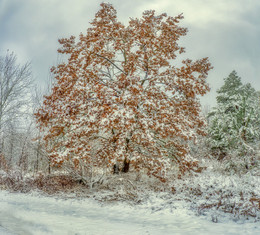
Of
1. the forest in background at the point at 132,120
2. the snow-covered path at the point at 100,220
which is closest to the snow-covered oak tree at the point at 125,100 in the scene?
the forest in background at the point at 132,120

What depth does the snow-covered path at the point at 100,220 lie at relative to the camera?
464 centimetres

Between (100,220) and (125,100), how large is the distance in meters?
3.49

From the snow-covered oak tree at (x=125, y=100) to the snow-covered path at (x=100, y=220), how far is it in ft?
4.90

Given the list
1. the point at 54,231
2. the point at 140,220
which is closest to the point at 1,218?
the point at 54,231

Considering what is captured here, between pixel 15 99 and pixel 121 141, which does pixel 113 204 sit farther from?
pixel 15 99

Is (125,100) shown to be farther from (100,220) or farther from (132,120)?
(100,220)

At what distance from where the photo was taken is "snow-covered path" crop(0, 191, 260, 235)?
4645mm

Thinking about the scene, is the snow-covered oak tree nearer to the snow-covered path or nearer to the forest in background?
the forest in background

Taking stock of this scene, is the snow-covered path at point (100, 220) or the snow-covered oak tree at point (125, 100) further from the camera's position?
the snow-covered oak tree at point (125, 100)

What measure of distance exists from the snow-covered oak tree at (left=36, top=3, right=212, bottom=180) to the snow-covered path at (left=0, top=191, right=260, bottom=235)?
1494 mm

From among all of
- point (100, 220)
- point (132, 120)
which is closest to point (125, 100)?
point (132, 120)

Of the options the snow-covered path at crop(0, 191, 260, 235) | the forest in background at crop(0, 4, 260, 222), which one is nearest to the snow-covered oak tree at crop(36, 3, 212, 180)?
the forest in background at crop(0, 4, 260, 222)

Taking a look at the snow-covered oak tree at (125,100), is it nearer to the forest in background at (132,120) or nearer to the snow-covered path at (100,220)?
the forest in background at (132,120)

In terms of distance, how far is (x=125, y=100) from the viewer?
22.1ft
